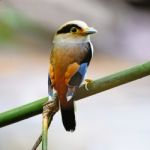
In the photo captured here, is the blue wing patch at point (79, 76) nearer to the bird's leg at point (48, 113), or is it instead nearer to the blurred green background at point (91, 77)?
the bird's leg at point (48, 113)

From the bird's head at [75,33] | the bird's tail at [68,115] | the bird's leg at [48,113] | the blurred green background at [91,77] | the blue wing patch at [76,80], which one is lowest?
the blurred green background at [91,77]

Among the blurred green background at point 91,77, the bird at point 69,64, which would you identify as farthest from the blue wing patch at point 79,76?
the blurred green background at point 91,77

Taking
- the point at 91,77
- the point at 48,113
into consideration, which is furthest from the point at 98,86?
the point at 91,77

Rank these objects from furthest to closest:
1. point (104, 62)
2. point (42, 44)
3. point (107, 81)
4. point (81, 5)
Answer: point (81, 5)
point (104, 62)
point (42, 44)
point (107, 81)

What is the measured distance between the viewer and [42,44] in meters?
1.18

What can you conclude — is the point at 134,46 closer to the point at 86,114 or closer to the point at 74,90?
the point at 86,114

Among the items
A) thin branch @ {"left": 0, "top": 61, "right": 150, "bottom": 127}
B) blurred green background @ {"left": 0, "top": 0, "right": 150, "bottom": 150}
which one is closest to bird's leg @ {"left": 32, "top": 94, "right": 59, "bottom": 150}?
thin branch @ {"left": 0, "top": 61, "right": 150, "bottom": 127}

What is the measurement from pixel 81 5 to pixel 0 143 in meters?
0.40

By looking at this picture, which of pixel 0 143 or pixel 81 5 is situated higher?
pixel 81 5

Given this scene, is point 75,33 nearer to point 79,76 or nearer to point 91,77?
point 79,76

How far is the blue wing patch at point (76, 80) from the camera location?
0.56 meters

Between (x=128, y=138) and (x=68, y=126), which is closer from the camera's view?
(x=68, y=126)

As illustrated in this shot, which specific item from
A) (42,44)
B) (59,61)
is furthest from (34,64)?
(59,61)

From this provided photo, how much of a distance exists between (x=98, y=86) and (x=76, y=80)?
0.17 feet
